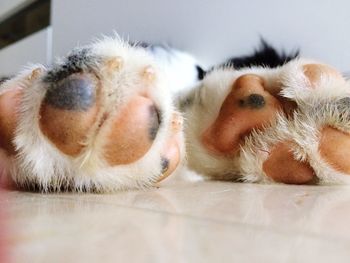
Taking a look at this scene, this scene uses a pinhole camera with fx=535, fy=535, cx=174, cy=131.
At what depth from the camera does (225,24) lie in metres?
1.63

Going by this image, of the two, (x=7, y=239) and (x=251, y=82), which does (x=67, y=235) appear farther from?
(x=251, y=82)

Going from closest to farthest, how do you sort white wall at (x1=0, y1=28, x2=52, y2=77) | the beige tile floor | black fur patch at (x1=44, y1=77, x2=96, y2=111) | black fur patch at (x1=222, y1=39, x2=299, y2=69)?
the beige tile floor, black fur patch at (x1=44, y1=77, x2=96, y2=111), black fur patch at (x1=222, y1=39, x2=299, y2=69), white wall at (x1=0, y1=28, x2=52, y2=77)

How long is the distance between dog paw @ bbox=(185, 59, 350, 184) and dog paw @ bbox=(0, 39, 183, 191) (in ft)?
0.40

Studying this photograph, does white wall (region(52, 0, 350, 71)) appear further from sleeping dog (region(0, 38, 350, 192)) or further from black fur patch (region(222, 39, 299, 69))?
sleeping dog (region(0, 38, 350, 192))

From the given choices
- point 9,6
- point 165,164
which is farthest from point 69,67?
point 9,6

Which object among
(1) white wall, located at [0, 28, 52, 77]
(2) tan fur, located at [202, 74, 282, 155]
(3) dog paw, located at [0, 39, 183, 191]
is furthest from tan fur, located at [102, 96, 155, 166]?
(1) white wall, located at [0, 28, 52, 77]

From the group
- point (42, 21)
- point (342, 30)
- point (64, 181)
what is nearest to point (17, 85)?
point (64, 181)

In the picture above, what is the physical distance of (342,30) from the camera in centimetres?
139

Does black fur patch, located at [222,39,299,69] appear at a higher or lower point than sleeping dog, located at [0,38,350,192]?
higher

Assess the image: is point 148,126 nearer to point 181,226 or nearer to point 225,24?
point 181,226

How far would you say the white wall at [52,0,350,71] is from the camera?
1414 millimetres

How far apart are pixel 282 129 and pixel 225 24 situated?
3.14 feet

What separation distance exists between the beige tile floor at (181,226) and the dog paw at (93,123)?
29mm

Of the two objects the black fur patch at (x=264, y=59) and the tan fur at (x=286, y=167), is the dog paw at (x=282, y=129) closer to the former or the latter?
the tan fur at (x=286, y=167)
